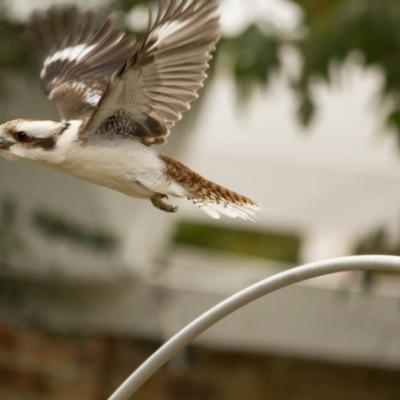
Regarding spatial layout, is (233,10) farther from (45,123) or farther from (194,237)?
(194,237)

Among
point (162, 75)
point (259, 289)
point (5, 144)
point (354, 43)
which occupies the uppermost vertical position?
point (354, 43)

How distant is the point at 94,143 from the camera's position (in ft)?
7.87

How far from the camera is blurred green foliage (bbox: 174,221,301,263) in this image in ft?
26.8

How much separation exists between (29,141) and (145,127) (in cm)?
28

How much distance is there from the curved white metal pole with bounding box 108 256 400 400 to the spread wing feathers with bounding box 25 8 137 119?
71 cm

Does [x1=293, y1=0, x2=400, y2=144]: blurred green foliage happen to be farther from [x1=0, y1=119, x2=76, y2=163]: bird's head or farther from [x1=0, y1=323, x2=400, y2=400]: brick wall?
[x1=0, y1=119, x2=76, y2=163]: bird's head

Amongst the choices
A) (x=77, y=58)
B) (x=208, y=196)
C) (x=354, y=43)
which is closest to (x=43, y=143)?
(x=208, y=196)

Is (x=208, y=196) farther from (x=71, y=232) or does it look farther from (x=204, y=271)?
(x=204, y=271)

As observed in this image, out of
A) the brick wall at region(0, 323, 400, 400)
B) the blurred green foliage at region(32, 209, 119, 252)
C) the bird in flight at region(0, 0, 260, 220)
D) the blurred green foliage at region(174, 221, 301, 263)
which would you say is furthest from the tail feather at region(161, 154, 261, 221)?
the blurred green foliage at region(174, 221, 301, 263)

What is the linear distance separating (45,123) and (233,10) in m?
2.65

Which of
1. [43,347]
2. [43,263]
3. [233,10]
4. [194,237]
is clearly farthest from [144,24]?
[194,237]

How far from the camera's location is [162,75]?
2.50 metres

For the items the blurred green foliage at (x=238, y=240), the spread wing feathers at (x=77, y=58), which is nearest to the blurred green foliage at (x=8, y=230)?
the spread wing feathers at (x=77, y=58)

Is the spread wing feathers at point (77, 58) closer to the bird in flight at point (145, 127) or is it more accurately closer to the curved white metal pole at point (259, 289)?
the bird in flight at point (145, 127)
